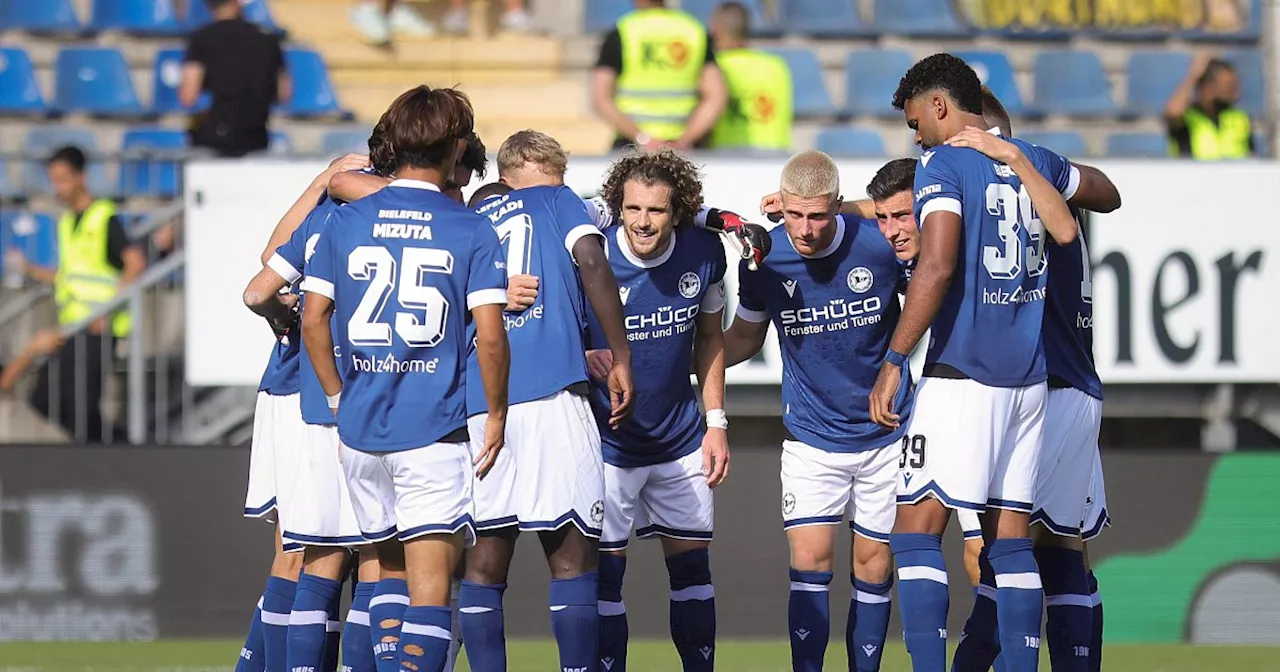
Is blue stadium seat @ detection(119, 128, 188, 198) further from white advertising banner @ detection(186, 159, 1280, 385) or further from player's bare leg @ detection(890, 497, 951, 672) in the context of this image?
player's bare leg @ detection(890, 497, 951, 672)

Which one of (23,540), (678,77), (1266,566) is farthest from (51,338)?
(1266,566)

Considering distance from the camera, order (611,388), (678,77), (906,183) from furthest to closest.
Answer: (678,77) → (906,183) → (611,388)

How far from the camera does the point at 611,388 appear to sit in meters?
6.76

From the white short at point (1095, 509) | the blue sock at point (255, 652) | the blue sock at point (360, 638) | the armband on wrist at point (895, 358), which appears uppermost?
the armband on wrist at point (895, 358)

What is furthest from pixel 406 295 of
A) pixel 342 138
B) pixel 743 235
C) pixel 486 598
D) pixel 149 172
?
pixel 342 138

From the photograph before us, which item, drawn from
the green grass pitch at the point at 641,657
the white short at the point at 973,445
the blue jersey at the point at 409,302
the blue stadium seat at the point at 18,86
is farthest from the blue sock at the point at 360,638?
the blue stadium seat at the point at 18,86

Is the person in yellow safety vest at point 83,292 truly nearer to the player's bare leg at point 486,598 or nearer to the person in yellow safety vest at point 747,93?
the person in yellow safety vest at point 747,93

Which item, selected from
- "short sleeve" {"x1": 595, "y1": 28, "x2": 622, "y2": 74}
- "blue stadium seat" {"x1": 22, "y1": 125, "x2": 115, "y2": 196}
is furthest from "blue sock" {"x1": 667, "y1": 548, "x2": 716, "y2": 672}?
"blue stadium seat" {"x1": 22, "y1": 125, "x2": 115, "y2": 196}

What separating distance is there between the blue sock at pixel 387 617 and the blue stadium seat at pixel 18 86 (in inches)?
368

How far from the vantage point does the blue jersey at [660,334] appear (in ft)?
23.5

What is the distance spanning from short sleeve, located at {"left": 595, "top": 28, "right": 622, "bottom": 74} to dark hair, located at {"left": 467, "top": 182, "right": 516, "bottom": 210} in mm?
4887

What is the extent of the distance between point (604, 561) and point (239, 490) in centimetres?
356

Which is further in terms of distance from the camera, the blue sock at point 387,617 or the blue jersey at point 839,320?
the blue jersey at point 839,320

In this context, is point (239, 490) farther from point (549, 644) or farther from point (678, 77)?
point (678, 77)
